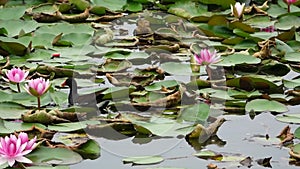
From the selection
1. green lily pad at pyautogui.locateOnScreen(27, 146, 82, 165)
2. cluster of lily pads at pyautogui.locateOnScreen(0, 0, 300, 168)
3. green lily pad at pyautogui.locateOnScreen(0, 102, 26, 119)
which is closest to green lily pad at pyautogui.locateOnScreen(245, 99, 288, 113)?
cluster of lily pads at pyautogui.locateOnScreen(0, 0, 300, 168)

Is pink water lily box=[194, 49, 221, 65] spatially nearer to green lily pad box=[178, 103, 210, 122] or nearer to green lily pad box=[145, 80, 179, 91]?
green lily pad box=[145, 80, 179, 91]

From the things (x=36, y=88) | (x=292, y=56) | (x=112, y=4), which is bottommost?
(x=112, y=4)

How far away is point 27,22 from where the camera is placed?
11.1 ft

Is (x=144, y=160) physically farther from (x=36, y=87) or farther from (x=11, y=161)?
(x=36, y=87)

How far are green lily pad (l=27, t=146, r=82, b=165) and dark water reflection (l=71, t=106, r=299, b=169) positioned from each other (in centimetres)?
3

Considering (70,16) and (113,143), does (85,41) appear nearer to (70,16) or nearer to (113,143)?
(70,16)

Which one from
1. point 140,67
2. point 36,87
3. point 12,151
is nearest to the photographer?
point 12,151

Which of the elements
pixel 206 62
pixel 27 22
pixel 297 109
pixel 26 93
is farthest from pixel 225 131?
pixel 27 22

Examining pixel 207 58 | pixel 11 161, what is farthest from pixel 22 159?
pixel 207 58

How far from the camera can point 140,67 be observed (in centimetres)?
289

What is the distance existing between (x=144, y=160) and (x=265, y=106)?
23.3 inches

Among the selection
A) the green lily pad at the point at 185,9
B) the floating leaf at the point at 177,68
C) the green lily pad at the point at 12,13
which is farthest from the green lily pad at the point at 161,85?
the green lily pad at the point at 12,13

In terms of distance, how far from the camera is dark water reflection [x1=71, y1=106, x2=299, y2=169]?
78.4 inches

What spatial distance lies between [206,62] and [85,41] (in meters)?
0.75
